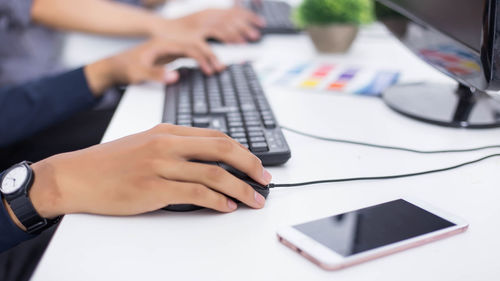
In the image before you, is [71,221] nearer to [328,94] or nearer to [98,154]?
[98,154]

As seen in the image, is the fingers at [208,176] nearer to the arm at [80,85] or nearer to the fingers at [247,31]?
the arm at [80,85]

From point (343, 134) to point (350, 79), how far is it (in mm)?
267

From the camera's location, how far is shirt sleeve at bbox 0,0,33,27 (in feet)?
3.58

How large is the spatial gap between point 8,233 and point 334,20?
78 cm

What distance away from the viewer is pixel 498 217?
1.50 ft

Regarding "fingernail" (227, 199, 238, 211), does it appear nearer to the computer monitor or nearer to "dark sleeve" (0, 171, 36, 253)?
"dark sleeve" (0, 171, 36, 253)

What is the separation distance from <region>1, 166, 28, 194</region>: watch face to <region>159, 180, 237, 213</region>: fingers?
0.15 meters

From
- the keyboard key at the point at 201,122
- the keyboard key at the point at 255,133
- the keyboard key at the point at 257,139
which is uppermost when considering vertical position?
the keyboard key at the point at 257,139

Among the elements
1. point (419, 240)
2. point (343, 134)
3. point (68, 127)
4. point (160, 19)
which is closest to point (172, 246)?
point (419, 240)

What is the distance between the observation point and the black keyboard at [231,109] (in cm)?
56

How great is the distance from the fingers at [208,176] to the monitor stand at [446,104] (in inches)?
13.8

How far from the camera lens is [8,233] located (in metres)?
0.49

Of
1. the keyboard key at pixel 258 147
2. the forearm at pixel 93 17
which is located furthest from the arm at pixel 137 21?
the keyboard key at pixel 258 147

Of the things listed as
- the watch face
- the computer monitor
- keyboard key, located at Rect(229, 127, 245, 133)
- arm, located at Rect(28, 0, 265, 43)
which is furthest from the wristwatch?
arm, located at Rect(28, 0, 265, 43)
